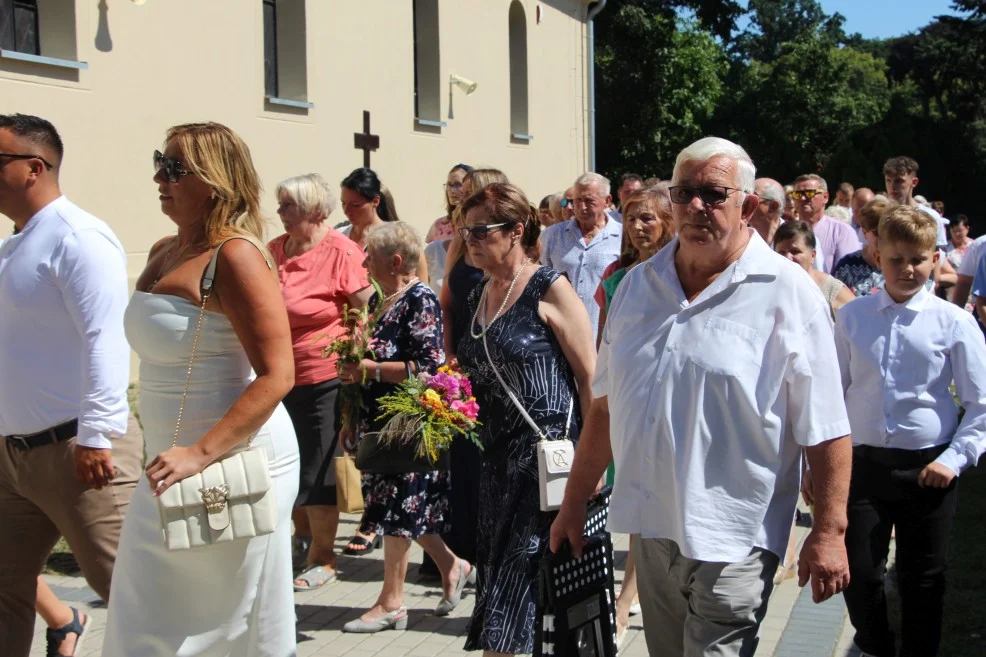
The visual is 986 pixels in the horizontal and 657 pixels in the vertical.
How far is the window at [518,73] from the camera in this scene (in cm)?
2250

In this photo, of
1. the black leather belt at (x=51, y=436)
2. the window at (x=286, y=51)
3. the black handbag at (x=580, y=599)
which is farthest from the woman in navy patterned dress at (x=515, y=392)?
the window at (x=286, y=51)

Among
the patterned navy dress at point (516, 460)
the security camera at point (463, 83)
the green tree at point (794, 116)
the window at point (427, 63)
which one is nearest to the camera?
the patterned navy dress at point (516, 460)

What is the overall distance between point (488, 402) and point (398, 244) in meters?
1.41

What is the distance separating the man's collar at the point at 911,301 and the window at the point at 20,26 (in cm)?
888

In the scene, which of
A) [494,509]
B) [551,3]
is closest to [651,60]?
[551,3]

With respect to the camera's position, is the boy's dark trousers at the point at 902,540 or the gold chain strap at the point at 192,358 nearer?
the gold chain strap at the point at 192,358

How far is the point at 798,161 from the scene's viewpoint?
59.0 metres

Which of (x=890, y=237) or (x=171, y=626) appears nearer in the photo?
(x=171, y=626)

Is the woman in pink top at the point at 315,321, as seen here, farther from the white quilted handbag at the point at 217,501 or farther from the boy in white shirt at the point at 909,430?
the white quilted handbag at the point at 217,501

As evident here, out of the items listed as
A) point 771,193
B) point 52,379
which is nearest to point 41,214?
point 52,379

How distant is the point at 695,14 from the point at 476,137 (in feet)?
82.4

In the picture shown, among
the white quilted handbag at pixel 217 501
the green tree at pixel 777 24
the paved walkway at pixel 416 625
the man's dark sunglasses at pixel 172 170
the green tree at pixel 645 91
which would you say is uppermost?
the green tree at pixel 777 24

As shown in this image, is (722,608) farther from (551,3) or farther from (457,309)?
(551,3)

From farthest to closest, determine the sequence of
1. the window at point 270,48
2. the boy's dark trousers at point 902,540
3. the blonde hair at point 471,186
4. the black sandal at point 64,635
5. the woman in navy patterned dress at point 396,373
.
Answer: the window at point 270,48, the blonde hair at point 471,186, the woman in navy patterned dress at point 396,373, the black sandal at point 64,635, the boy's dark trousers at point 902,540
